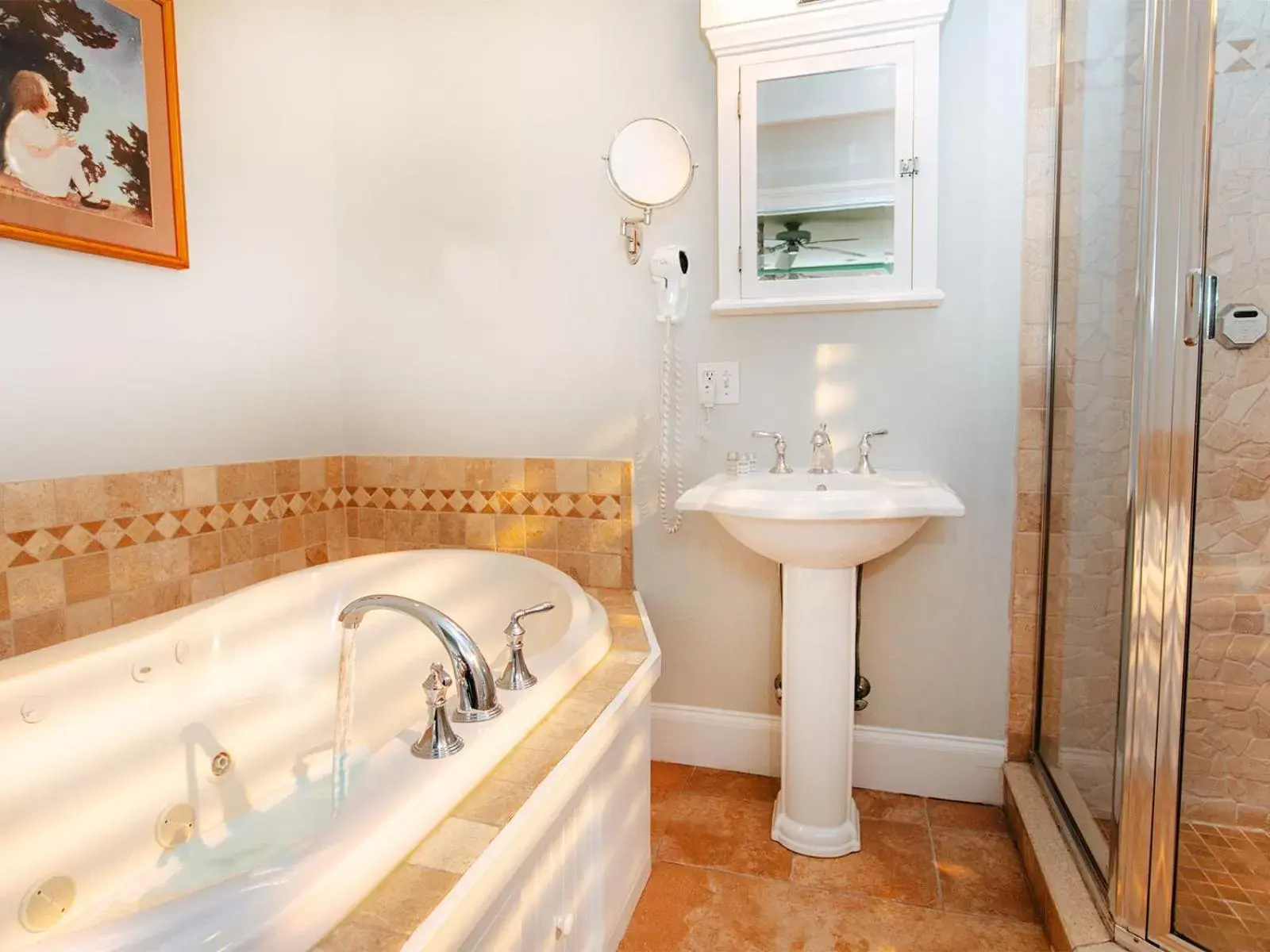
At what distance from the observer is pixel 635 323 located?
81.5 inches

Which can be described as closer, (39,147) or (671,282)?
(39,147)

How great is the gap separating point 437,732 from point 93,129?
1.61 meters

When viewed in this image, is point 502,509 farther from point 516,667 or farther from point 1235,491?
point 1235,491

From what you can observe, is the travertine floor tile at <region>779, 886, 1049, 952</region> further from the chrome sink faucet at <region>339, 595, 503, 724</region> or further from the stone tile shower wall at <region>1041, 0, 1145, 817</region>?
the chrome sink faucet at <region>339, 595, 503, 724</region>

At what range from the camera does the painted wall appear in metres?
1.81

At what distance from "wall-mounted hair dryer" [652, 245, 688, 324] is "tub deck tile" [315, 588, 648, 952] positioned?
1.05 m

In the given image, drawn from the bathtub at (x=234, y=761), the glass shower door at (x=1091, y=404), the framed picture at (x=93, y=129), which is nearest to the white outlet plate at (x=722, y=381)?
the bathtub at (x=234, y=761)

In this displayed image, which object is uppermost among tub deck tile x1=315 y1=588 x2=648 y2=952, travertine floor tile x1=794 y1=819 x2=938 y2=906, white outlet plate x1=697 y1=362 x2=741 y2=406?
white outlet plate x1=697 y1=362 x2=741 y2=406

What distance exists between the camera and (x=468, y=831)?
83 centimetres

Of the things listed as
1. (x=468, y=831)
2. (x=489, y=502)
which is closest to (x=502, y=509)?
(x=489, y=502)

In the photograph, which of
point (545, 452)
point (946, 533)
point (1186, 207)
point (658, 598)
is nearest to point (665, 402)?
point (545, 452)

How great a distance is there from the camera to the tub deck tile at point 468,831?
0.67m

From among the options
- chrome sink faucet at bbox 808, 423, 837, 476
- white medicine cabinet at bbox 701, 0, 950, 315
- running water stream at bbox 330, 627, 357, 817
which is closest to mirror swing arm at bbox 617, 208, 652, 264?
white medicine cabinet at bbox 701, 0, 950, 315

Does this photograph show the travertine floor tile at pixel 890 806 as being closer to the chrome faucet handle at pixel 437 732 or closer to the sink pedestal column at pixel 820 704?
the sink pedestal column at pixel 820 704
